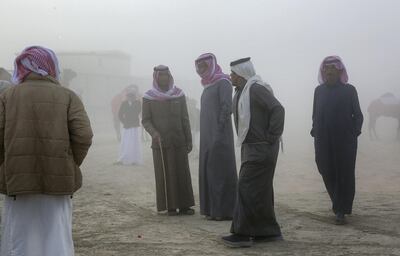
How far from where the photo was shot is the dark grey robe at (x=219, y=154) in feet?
19.9

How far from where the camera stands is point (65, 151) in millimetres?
3357

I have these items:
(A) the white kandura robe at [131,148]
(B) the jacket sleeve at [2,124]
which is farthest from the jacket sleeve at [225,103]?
(A) the white kandura robe at [131,148]

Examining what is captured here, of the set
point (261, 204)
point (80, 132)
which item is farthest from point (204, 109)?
point (80, 132)

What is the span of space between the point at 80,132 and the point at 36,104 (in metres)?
0.30

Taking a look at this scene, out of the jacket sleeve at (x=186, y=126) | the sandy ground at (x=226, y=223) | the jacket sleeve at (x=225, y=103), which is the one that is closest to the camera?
the sandy ground at (x=226, y=223)

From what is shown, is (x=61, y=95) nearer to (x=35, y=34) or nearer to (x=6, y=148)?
(x=6, y=148)

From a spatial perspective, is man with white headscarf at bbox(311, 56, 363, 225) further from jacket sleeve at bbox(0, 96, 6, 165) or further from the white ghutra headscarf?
jacket sleeve at bbox(0, 96, 6, 165)

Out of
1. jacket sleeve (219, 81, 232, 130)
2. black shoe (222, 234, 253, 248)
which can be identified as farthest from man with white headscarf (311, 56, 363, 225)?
black shoe (222, 234, 253, 248)

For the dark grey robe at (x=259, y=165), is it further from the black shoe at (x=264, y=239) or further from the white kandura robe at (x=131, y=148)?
the white kandura robe at (x=131, y=148)

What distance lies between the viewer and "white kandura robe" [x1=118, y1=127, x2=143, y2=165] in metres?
12.7

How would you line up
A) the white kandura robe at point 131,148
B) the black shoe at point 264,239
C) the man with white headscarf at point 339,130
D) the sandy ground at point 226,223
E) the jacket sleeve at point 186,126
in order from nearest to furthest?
the sandy ground at point 226,223 → the black shoe at point 264,239 → the man with white headscarf at point 339,130 → the jacket sleeve at point 186,126 → the white kandura robe at point 131,148

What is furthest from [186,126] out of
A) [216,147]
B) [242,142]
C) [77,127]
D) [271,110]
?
[77,127]

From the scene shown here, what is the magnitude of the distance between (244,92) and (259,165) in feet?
2.11

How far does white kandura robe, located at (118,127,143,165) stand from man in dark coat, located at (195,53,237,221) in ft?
21.7
